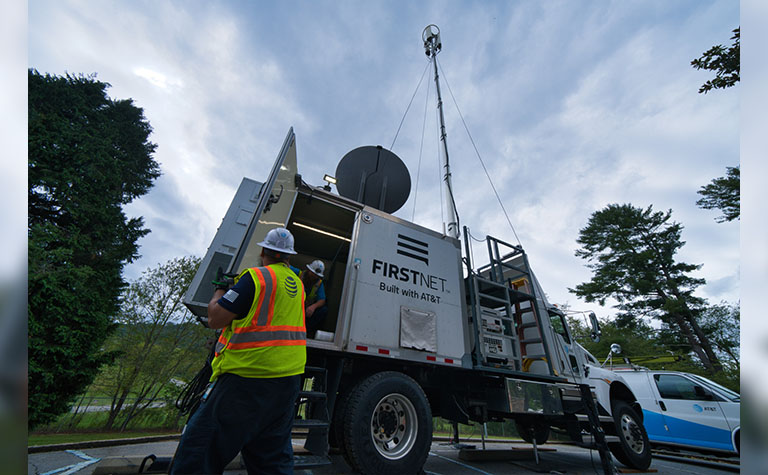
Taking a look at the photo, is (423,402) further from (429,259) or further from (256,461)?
(256,461)

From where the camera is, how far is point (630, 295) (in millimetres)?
19125

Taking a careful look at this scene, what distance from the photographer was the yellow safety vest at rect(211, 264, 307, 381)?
6.49ft

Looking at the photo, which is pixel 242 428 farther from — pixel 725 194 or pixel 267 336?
pixel 725 194

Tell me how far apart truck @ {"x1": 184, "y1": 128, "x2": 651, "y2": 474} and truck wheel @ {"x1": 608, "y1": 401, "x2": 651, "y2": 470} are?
33 mm

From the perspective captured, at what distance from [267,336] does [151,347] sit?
13967mm

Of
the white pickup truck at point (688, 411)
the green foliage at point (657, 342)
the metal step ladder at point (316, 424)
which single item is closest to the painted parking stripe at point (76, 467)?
the metal step ladder at point (316, 424)

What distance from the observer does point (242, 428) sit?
1.89 meters

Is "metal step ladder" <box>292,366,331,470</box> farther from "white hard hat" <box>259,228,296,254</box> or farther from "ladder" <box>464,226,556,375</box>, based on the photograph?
"ladder" <box>464,226,556,375</box>

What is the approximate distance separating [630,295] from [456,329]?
2011cm

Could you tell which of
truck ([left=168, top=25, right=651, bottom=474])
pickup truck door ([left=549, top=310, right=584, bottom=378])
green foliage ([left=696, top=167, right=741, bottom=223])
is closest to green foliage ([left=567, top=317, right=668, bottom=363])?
green foliage ([left=696, top=167, right=741, bottom=223])

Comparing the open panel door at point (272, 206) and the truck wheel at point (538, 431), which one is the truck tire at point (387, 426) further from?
the truck wheel at point (538, 431)

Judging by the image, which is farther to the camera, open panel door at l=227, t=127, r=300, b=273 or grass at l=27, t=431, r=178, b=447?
grass at l=27, t=431, r=178, b=447

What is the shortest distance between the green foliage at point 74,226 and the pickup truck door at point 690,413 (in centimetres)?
1594
